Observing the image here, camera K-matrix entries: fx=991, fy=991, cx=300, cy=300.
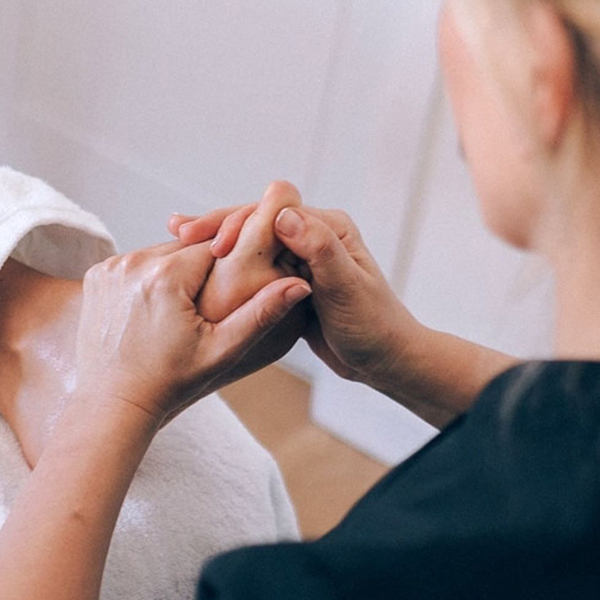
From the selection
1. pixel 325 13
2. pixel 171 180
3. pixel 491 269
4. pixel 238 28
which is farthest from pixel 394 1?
pixel 171 180

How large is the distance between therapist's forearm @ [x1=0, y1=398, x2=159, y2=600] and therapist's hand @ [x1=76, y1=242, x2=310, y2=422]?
21mm

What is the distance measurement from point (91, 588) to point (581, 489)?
1.21 feet

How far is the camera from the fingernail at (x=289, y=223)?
85 centimetres

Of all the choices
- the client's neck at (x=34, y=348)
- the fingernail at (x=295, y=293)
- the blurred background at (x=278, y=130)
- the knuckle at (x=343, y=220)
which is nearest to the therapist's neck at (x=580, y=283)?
the fingernail at (x=295, y=293)

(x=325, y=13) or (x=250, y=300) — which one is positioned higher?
(x=325, y=13)

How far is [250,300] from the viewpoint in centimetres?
82

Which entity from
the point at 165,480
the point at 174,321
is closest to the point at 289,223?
the point at 174,321

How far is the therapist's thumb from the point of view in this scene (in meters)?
0.85

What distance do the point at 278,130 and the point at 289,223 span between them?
82 cm

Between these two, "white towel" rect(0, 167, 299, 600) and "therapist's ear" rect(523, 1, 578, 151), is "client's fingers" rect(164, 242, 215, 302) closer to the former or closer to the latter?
"white towel" rect(0, 167, 299, 600)

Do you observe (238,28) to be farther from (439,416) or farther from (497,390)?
(497,390)

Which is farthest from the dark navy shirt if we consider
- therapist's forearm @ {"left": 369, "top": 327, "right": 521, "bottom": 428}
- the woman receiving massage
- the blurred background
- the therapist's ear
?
the blurred background

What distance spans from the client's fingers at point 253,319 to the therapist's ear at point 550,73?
33cm

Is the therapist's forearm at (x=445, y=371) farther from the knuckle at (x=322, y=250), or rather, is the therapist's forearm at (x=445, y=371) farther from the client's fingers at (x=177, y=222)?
the client's fingers at (x=177, y=222)
